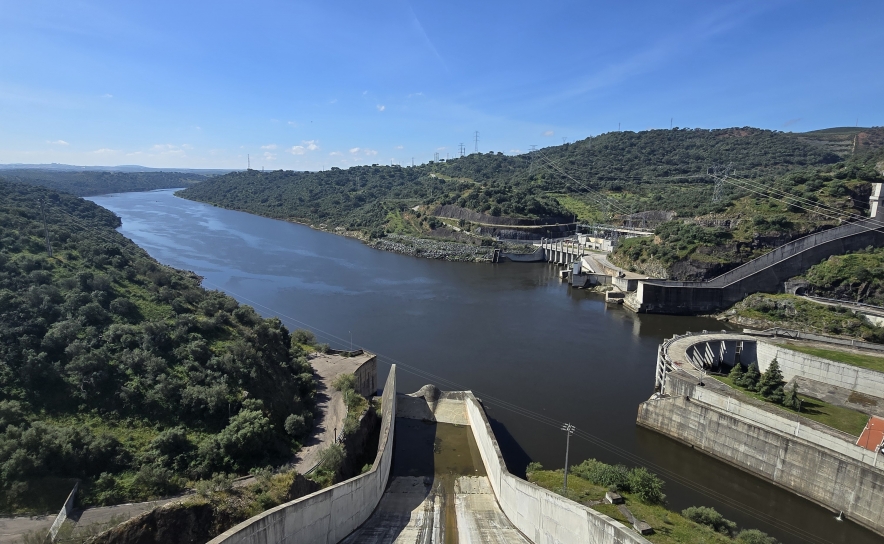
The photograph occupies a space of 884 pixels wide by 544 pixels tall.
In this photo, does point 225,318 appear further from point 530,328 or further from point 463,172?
point 463,172

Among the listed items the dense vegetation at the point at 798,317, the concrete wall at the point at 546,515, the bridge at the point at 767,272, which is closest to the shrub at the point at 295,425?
the concrete wall at the point at 546,515

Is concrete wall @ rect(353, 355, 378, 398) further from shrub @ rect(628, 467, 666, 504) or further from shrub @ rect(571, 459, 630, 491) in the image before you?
shrub @ rect(628, 467, 666, 504)

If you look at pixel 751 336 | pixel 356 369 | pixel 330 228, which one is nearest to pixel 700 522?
pixel 356 369

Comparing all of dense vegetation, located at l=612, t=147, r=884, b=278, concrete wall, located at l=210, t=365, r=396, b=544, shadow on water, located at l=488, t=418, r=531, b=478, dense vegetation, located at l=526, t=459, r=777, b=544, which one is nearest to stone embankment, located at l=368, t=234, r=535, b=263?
dense vegetation, located at l=612, t=147, r=884, b=278

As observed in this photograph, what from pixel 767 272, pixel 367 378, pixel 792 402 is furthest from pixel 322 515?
pixel 767 272

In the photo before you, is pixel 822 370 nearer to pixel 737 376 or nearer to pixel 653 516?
pixel 737 376
